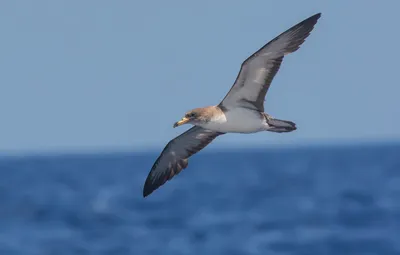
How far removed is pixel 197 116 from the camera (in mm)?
16016

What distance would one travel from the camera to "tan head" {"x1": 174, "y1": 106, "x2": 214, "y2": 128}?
16.0 m

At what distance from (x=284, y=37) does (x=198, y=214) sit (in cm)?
2056

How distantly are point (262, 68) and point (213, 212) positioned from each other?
2122 centimetres

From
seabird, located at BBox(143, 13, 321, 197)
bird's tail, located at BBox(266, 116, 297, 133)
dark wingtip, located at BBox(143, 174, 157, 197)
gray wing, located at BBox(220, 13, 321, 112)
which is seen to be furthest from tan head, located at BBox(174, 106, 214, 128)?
dark wingtip, located at BBox(143, 174, 157, 197)

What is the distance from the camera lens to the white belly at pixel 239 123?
16047mm

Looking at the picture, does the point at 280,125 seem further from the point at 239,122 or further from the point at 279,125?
the point at 239,122

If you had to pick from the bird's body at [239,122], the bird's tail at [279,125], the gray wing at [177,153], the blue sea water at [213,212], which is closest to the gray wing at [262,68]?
the bird's body at [239,122]

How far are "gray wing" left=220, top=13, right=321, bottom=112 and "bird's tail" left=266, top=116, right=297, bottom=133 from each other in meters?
0.28

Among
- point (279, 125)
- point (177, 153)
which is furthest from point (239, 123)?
point (177, 153)

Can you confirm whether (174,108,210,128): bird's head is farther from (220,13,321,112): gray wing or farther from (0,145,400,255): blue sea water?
(0,145,400,255): blue sea water

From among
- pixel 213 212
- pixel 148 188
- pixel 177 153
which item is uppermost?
pixel 213 212

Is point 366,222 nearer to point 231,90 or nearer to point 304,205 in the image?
point 304,205

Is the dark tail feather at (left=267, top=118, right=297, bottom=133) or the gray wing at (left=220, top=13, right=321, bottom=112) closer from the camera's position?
the gray wing at (left=220, top=13, right=321, bottom=112)

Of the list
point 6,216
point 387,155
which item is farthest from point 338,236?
point 387,155
